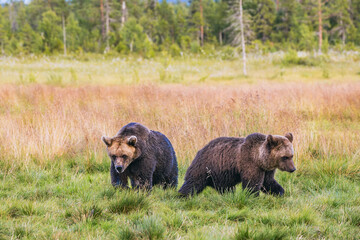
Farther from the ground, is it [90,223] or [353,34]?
[353,34]

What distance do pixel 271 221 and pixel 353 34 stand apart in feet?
177

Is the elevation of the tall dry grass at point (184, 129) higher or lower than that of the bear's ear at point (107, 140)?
lower

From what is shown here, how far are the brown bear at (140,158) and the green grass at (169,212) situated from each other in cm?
21

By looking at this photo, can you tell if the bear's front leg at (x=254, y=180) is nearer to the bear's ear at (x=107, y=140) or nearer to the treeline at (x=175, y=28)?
the bear's ear at (x=107, y=140)

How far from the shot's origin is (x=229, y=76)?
2727cm

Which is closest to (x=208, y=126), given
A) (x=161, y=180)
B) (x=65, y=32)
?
(x=161, y=180)

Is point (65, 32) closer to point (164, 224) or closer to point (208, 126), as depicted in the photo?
point (208, 126)

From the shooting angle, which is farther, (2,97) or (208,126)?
(2,97)

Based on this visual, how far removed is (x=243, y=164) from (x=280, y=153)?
1.51 feet

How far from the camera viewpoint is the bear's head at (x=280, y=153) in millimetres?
4223

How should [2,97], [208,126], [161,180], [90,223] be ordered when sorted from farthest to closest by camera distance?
[2,97]
[208,126]
[161,180]
[90,223]

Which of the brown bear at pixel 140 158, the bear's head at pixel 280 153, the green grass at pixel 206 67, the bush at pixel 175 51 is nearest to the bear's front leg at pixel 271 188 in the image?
the bear's head at pixel 280 153

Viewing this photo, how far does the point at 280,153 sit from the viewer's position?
423 cm

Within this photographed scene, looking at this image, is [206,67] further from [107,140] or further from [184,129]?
[107,140]
